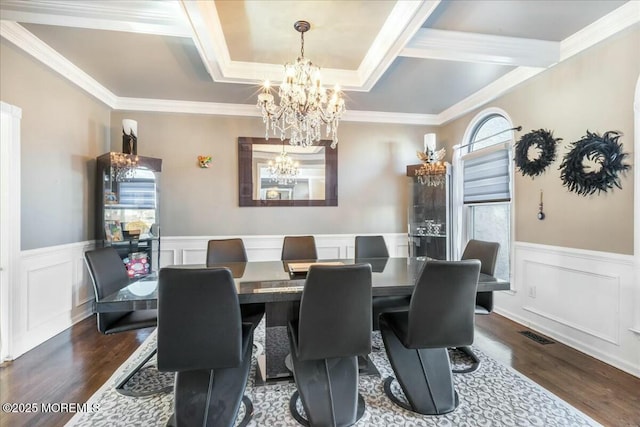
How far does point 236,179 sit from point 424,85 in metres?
2.71

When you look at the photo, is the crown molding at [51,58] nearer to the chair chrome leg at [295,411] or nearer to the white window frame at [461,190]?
the chair chrome leg at [295,411]

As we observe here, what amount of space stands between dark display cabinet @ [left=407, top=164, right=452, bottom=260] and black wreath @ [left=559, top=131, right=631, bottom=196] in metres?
1.63

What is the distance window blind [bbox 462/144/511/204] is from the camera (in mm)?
3689

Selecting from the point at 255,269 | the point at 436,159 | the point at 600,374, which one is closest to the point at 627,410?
the point at 600,374

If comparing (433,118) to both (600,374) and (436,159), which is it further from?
(600,374)

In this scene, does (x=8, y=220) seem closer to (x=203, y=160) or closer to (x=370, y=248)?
(x=203, y=160)

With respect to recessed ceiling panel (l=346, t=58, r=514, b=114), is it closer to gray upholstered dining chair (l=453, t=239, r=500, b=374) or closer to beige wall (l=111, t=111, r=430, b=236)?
beige wall (l=111, t=111, r=430, b=236)

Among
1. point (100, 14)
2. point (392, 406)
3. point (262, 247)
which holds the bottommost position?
point (392, 406)

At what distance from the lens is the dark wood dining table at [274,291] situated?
1.89 metres

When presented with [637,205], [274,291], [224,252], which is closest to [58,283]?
[224,252]

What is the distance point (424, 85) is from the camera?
368 cm

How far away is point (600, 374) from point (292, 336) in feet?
7.80

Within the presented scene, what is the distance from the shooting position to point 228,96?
3.98 metres

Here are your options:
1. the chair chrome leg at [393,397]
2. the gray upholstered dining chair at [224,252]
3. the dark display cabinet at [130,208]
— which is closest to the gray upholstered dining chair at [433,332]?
the chair chrome leg at [393,397]
